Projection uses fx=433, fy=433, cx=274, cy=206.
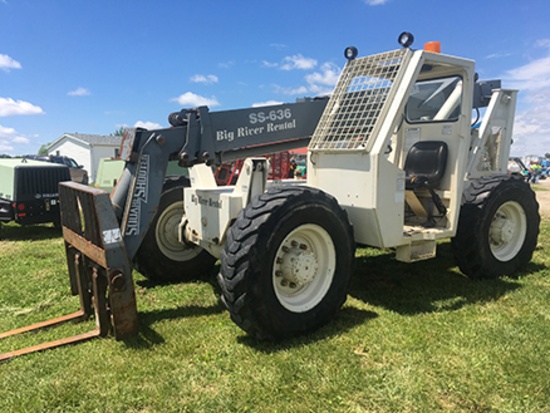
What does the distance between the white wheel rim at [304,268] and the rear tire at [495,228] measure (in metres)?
2.03

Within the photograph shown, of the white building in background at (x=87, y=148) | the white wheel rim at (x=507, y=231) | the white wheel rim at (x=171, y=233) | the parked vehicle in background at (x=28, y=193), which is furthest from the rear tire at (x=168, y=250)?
the white building in background at (x=87, y=148)

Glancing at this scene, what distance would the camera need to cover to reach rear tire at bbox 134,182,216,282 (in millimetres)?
5176

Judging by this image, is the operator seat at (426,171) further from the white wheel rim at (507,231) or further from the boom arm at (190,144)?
the boom arm at (190,144)

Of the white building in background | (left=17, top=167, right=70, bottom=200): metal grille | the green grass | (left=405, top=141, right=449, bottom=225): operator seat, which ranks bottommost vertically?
the green grass

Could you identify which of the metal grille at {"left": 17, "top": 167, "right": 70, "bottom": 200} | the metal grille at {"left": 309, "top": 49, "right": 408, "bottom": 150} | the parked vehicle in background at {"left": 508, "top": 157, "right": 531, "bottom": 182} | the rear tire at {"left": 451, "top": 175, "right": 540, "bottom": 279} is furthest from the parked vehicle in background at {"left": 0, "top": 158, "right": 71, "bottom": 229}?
the parked vehicle in background at {"left": 508, "top": 157, "right": 531, "bottom": 182}

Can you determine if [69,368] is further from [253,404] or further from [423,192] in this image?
[423,192]

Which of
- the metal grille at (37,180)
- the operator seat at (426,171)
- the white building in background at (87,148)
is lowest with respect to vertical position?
the metal grille at (37,180)

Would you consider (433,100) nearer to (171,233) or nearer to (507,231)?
(507,231)

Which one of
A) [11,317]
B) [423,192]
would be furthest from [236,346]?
[423,192]

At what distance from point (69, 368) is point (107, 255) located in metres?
0.87

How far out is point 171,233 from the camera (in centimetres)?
533

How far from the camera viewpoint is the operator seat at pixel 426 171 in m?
4.94

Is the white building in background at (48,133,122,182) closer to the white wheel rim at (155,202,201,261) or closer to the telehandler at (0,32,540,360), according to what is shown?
the white wheel rim at (155,202,201,261)

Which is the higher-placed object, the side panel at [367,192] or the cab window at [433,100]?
the cab window at [433,100]
